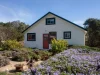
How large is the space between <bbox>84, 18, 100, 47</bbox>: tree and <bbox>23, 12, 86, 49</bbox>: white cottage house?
652cm

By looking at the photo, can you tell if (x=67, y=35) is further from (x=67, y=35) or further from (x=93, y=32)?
(x=93, y=32)

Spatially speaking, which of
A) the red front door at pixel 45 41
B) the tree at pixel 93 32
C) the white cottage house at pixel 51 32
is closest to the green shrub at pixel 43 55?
the white cottage house at pixel 51 32

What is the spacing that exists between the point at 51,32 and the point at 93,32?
29.3 ft

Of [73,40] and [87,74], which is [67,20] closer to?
[73,40]

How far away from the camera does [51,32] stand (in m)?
23.5

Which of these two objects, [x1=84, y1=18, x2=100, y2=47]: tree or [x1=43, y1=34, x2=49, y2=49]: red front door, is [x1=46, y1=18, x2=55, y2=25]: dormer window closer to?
[x1=43, y1=34, x2=49, y2=49]: red front door

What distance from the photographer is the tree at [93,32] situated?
27953mm

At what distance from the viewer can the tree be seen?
91.7 ft

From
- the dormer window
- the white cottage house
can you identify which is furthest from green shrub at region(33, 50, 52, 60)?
the dormer window

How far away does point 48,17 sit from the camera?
24016 mm

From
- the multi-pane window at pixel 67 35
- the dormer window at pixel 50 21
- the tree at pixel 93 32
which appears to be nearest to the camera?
the multi-pane window at pixel 67 35

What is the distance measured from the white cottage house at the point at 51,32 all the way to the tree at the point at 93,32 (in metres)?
6.52

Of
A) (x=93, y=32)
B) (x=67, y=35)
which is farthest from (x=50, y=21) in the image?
(x=93, y=32)

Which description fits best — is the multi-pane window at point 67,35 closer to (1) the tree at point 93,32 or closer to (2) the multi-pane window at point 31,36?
(2) the multi-pane window at point 31,36
